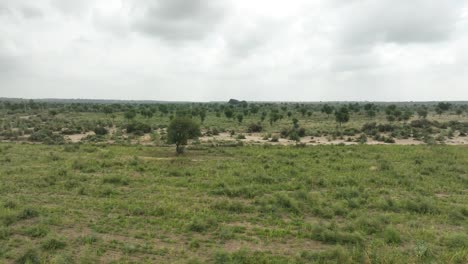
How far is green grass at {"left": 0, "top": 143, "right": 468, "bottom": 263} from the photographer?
961 centimetres

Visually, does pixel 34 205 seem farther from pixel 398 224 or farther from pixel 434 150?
pixel 434 150

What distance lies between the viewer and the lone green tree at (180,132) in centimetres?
2802

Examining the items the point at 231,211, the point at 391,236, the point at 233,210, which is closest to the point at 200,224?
the point at 231,211

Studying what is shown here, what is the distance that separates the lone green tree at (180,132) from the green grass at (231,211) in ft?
15.9

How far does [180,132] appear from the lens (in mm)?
28062

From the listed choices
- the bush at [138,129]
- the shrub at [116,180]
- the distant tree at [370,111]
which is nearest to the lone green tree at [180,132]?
the shrub at [116,180]

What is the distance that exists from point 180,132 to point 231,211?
15.6 metres

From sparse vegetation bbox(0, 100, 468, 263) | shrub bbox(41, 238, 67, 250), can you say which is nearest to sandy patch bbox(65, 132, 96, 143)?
sparse vegetation bbox(0, 100, 468, 263)

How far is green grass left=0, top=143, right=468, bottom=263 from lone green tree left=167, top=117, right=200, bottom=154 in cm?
484

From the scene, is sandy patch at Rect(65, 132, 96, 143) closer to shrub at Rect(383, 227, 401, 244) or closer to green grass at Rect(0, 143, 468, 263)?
green grass at Rect(0, 143, 468, 263)

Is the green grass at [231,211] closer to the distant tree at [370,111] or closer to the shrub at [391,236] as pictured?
the shrub at [391,236]

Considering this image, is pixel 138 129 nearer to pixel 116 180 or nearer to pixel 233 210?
pixel 116 180

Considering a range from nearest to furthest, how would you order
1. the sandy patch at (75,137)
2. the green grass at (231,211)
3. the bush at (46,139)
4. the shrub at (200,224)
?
1. the green grass at (231,211)
2. the shrub at (200,224)
3. the bush at (46,139)
4. the sandy patch at (75,137)

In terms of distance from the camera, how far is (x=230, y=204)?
539 inches
